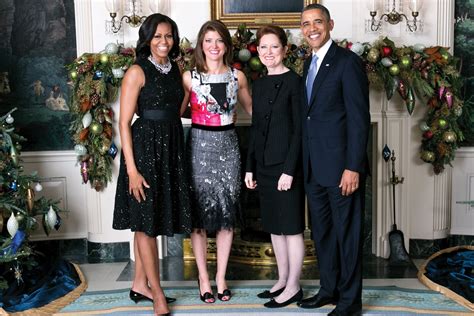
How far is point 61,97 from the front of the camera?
15.2 ft

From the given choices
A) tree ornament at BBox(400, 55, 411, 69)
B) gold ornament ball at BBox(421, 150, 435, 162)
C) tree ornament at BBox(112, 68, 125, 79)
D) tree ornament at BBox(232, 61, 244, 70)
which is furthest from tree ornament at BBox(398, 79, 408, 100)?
tree ornament at BBox(112, 68, 125, 79)

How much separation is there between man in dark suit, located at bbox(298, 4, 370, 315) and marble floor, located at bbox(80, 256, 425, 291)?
0.76m

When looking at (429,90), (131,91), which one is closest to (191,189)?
(131,91)

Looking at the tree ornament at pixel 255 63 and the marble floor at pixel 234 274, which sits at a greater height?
the tree ornament at pixel 255 63

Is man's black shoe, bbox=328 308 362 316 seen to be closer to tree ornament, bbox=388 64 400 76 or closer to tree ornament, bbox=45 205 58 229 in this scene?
tree ornament, bbox=388 64 400 76

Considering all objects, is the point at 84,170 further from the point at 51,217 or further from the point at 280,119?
the point at 280,119

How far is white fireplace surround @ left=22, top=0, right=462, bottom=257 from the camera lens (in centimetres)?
442

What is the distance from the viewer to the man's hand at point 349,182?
3.05 metres

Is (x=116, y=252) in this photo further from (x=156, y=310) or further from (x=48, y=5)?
(x=48, y=5)

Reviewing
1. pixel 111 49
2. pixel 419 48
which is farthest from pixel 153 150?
pixel 419 48

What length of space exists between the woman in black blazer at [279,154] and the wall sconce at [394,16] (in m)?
1.34

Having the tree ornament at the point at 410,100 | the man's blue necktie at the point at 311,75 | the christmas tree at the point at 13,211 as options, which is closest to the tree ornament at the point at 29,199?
the christmas tree at the point at 13,211

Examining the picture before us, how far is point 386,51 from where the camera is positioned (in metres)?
4.14

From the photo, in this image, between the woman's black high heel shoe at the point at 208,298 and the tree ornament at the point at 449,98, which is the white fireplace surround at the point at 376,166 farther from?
the woman's black high heel shoe at the point at 208,298
